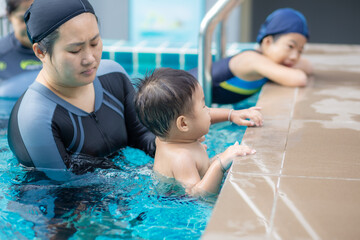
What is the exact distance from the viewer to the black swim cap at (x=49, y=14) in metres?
2.52

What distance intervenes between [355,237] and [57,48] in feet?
5.43

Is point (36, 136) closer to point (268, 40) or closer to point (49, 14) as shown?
point (49, 14)

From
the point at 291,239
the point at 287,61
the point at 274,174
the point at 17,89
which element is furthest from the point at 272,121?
the point at 17,89

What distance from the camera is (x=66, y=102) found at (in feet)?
9.18

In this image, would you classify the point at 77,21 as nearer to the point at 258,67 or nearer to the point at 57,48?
the point at 57,48

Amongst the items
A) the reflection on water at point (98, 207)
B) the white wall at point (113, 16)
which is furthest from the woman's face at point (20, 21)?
the white wall at point (113, 16)

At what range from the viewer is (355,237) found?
174 centimetres

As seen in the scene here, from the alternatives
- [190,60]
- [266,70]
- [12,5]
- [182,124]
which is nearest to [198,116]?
[182,124]

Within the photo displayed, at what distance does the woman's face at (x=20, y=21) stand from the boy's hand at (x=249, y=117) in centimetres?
218

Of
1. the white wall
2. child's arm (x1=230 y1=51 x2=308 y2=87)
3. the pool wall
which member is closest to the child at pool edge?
child's arm (x1=230 y1=51 x2=308 y2=87)

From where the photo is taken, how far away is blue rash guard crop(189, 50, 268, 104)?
4.52 metres

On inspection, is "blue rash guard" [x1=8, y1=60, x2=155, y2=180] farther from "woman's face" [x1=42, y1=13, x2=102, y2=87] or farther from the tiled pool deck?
the tiled pool deck

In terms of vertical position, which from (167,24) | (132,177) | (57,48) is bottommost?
(167,24)

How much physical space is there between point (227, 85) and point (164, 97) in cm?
207
